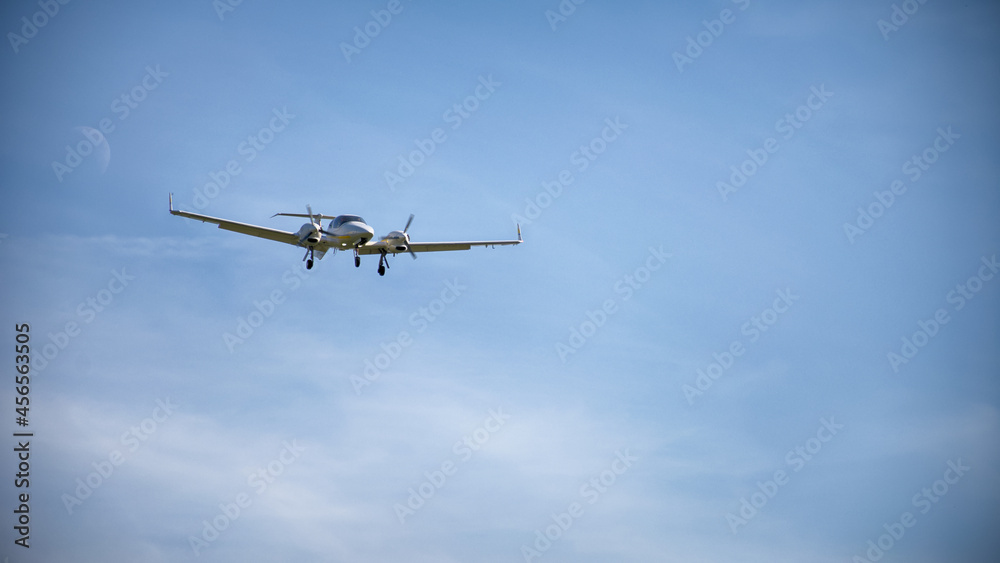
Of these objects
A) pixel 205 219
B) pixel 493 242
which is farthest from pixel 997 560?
pixel 205 219

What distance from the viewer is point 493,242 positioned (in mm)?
63000

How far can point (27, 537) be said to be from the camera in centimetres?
5641

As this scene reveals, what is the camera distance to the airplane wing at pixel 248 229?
56494mm

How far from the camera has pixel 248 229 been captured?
A: 190ft

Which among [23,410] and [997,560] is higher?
[23,410]

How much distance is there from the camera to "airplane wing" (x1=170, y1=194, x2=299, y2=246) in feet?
185

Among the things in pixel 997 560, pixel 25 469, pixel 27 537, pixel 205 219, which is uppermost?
pixel 205 219

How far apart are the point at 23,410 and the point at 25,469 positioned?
3635 millimetres

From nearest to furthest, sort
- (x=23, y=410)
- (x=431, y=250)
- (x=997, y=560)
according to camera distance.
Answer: (x=23, y=410)
(x=431, y=250)
(x=997, y=560)

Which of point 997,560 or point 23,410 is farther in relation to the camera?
point 997,560

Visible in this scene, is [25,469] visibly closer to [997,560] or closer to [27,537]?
[27,537]

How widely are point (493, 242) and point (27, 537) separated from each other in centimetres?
3355

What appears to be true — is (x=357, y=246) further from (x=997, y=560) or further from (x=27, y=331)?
(x=997, y=560)

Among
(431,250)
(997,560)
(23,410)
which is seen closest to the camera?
(23,410)
